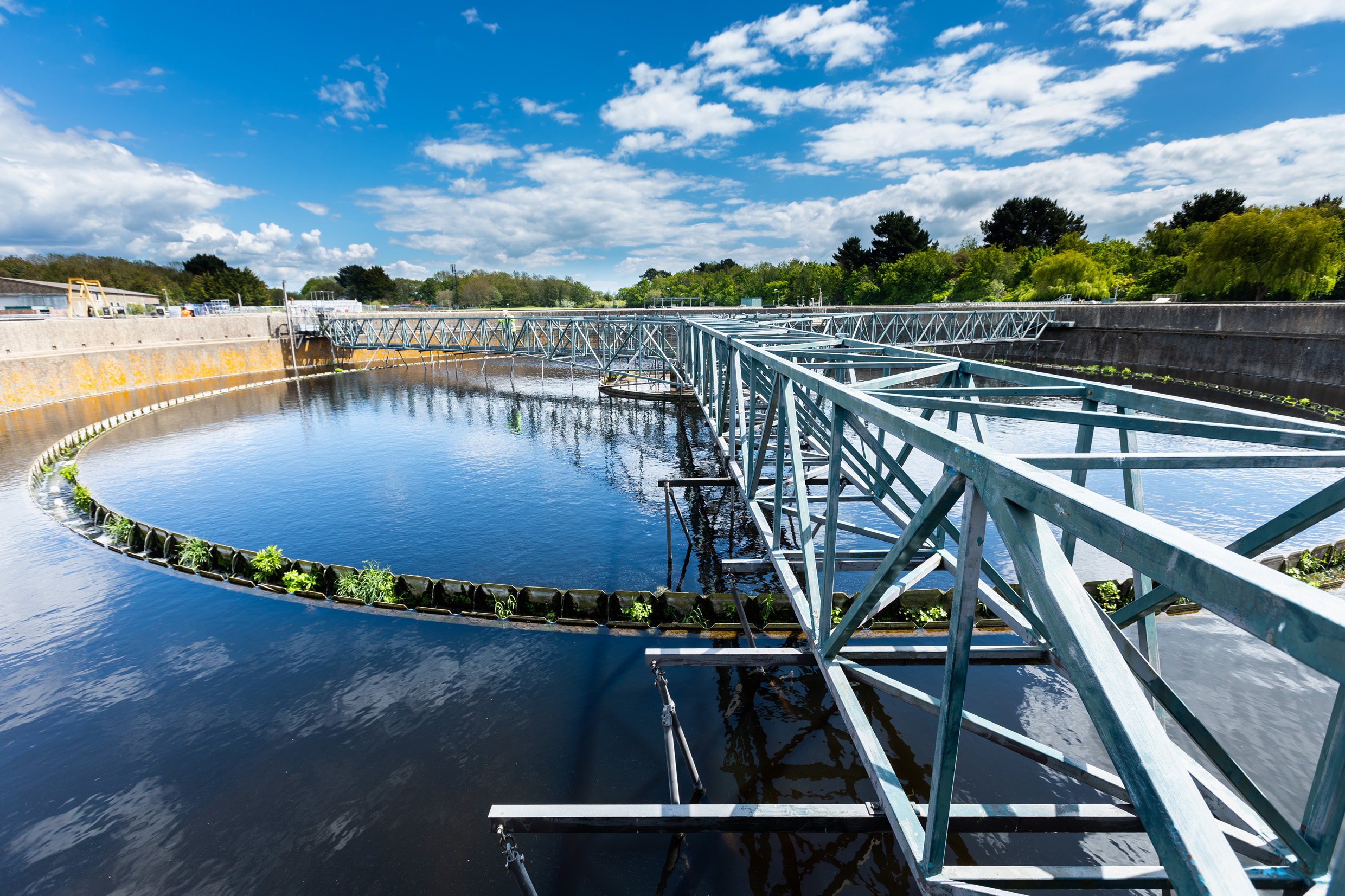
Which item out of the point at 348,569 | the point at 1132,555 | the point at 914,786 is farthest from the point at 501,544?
the point at 1132,555

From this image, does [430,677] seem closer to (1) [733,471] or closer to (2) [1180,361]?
(1) [733,471]

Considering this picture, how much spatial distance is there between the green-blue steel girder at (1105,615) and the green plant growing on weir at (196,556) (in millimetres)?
19714

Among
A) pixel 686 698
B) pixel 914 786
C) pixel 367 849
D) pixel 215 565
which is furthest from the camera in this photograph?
pixel 215 565

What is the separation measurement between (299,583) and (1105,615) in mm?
19849

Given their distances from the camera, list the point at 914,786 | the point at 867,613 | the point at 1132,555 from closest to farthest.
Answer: the point at 1132,555
the point at 867,613
the point at 914,786

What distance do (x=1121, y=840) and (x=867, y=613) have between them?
7860 millimetres

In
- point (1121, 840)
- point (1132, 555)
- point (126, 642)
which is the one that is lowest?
point (1121, 840)

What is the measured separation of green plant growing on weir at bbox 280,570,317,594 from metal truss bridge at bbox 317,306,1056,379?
29762mm

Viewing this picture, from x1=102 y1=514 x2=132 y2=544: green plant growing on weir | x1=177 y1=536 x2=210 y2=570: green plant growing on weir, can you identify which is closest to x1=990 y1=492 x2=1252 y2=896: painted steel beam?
x1=177 y1=536 x2=210 y2=570: green plant growing on weir

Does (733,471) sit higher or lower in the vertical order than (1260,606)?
lower

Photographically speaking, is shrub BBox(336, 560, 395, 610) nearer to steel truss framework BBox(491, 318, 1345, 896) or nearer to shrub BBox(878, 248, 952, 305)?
steel truss framework BBox(491, 318, 1345, 896)

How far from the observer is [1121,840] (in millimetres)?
9250

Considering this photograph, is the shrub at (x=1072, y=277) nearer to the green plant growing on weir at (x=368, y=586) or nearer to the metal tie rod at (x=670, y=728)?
the green plant growing on weir at (x=368, y=586)

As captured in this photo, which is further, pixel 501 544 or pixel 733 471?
pixel 501 544
